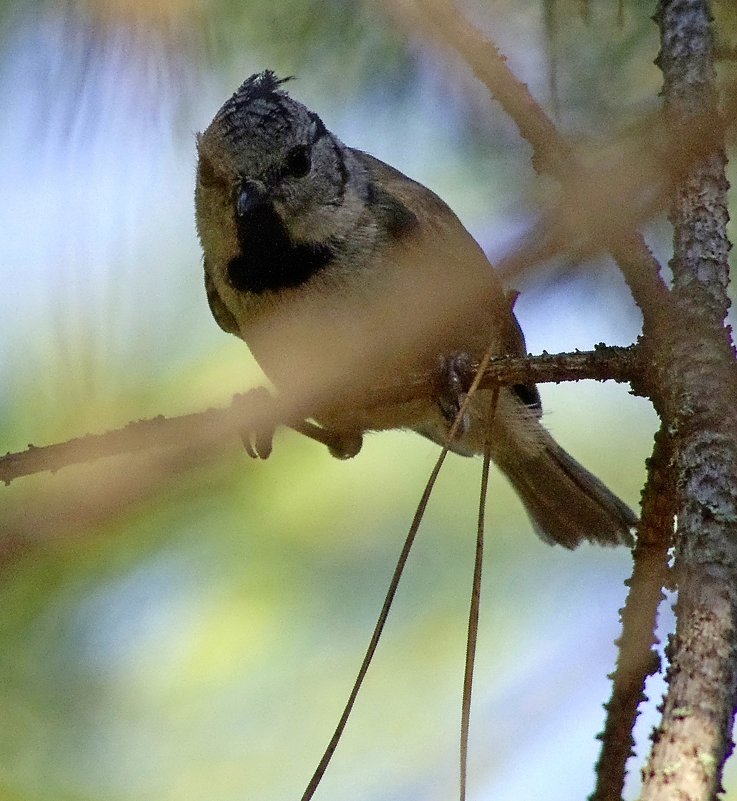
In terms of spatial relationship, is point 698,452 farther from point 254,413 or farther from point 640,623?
point 254,413

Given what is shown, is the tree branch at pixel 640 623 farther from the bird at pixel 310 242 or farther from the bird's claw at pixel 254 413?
the bird at pixel 310 242


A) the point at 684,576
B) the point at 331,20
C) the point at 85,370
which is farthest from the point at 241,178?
the point at 684,576

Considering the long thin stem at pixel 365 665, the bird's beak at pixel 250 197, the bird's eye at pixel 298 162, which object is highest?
the bird's eye at pixel 298 162

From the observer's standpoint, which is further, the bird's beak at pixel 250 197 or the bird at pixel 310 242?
the bird's beak at pixel 250 197

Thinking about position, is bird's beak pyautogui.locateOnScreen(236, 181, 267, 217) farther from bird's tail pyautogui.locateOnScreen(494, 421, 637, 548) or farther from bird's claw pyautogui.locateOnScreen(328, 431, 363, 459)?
bird's tail pyautogui.locateOnScreen(494, 421, 637, 548)

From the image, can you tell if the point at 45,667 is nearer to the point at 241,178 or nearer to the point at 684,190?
the point at 241,178

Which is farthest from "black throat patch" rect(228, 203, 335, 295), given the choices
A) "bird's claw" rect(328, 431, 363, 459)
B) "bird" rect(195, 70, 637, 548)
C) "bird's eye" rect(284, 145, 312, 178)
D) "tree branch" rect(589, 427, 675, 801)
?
"tree branch" rect(589, 427, 675, 801)

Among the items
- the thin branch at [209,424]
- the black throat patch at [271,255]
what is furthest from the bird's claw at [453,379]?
the black throat patch at [271,255]
